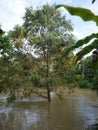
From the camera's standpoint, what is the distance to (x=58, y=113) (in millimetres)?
14469

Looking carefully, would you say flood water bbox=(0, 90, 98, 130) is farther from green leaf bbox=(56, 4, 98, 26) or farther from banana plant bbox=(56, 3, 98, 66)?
green leaf bbox=(56, 4, 98, 26)

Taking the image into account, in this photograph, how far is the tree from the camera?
19.1 m

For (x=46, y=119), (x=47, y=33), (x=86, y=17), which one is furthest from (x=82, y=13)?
(x=47, y=33)

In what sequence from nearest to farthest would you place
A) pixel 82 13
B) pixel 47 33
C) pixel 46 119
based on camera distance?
pixel 82 13, pixel 46 119, pixel 47 33

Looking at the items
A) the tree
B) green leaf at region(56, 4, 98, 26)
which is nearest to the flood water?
the tree

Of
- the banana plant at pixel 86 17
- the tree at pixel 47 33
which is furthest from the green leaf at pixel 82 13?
the tree at pixel 47 33

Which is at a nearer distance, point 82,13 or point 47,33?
point 82,13

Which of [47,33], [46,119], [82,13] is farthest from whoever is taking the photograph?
[47,33]

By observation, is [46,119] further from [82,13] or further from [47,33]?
[82,13]

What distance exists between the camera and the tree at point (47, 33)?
1914 centimetres

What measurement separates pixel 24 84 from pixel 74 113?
4.84 meters

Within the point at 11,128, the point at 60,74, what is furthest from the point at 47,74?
the point at 11,128

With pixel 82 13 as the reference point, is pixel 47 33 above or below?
above

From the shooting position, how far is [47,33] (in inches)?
773
